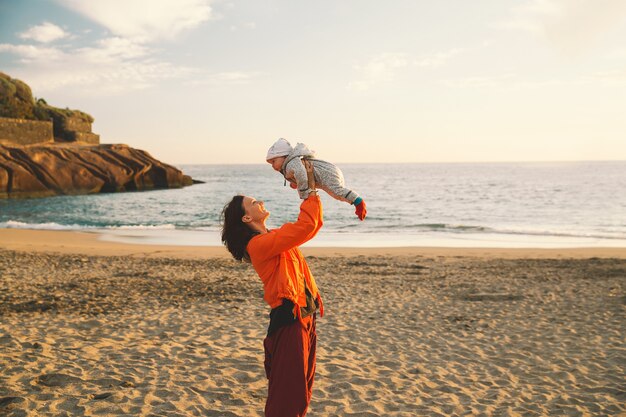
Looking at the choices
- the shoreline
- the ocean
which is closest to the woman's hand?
the shoreline

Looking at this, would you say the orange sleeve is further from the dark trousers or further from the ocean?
the ocean

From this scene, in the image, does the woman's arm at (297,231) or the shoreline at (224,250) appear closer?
the woman's arm at (297,231)

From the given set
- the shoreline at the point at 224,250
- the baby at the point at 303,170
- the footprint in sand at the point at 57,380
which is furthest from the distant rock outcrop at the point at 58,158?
the baby at the point at 303,170

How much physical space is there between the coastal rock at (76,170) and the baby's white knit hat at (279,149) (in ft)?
140

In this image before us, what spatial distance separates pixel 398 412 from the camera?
207 inches

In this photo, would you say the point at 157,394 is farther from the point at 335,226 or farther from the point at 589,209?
the point at 589,209

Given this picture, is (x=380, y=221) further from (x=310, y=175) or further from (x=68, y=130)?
(x=68, y=130)

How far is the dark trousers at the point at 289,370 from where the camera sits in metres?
3.10

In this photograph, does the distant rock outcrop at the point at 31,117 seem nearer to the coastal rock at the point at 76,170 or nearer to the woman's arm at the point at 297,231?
the coastal rock at the point at 76,170

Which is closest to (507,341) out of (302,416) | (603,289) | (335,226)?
(603,289)

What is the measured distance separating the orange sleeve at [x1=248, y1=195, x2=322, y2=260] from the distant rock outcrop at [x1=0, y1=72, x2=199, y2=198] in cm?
4276

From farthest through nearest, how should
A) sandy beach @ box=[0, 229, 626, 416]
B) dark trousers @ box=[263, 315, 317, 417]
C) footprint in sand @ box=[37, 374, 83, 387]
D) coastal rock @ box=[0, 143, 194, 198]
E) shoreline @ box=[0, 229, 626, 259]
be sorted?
1. coastal rock @ box=[0, 143, 194, 198]
2. shoreline @ box=[0, 229, 626, 259]
3. footprint in sand @ box=[37, 374, 83, 387]
4. sandy beach @ box=[0, 229, 626, 416]
5. dark trousers @ box=[263, 315, 317, 417]

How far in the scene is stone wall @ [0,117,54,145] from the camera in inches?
1812

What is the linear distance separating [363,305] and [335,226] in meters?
17.9
